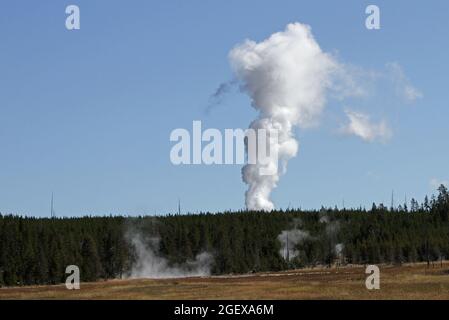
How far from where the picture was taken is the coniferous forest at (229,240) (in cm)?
13112

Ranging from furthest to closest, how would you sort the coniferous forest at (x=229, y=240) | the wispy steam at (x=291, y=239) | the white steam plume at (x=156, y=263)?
the wispy steam at (x=291, y=239) → the white steam plume at (x=156, y=263) → the coniferous forest at (x=229, y=240)

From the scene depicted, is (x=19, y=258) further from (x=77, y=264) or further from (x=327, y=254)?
(x=327, y=254)

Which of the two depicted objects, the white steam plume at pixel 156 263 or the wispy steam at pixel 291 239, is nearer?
the white steam plume at pixel 156 263

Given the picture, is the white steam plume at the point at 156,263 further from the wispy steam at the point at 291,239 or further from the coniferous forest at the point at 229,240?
the wispy steam at the point at 291,239

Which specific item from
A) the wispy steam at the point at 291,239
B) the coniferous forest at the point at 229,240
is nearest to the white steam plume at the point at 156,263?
the coniferous forest at the point at 229,240

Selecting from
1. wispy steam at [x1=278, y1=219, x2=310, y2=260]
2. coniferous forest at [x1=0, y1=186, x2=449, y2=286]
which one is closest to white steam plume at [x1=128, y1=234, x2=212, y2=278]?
coniferous forest at [x1=0, y1=186, x2=449, y2=286]

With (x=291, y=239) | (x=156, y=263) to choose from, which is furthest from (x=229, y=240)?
(x=291, y=239)

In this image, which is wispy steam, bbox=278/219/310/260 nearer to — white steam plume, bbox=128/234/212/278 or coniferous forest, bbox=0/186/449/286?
coniferous forest, bbox=0/186/449/286

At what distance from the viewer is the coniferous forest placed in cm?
13112

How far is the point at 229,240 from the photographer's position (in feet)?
520

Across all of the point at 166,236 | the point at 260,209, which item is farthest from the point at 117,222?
the point at 260,209

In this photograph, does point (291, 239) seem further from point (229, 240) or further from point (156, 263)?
point (156, 263)

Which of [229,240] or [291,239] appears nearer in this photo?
[229,240]
